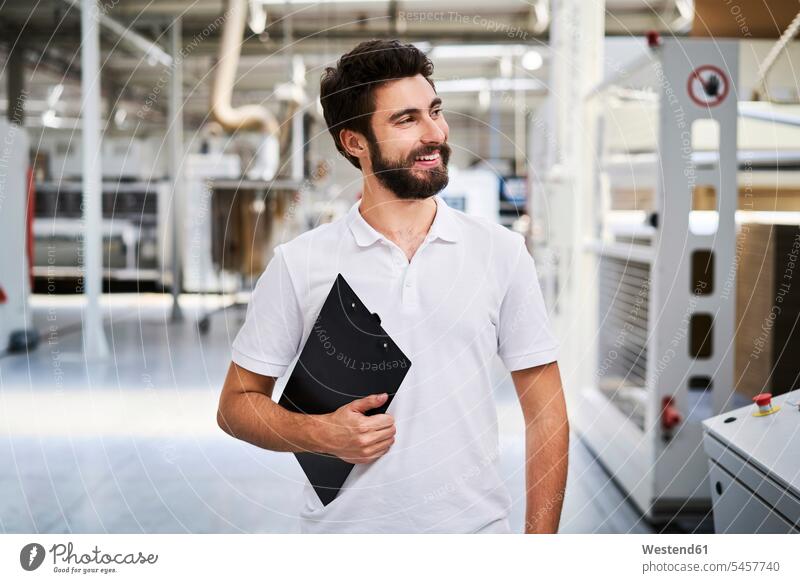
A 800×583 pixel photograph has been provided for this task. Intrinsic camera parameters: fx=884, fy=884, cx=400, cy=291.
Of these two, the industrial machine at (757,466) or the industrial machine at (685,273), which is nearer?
the industrial machine at (757,466)

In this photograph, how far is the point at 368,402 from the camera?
1.32 meters

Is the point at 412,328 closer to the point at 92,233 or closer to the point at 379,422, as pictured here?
the point at 379,422

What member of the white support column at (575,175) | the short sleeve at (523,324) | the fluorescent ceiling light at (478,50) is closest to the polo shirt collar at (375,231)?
the short sleeve at (523,324)

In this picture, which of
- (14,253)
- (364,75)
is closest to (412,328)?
(364,75)

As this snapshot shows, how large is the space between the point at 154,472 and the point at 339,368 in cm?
175

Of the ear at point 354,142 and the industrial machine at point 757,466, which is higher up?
the ear at point 354,142

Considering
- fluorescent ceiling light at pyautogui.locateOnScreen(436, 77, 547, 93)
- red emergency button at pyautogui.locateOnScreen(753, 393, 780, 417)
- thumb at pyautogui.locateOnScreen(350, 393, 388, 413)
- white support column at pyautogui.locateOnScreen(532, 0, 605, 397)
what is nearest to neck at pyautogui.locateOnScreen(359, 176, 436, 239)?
thumb at pyautogui.locateOnScreen(350, 393, 388, 413)

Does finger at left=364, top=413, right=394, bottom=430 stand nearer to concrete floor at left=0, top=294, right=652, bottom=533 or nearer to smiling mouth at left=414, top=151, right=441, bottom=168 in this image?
smiling mouth at left=414, top=151, right=441, bottom=168

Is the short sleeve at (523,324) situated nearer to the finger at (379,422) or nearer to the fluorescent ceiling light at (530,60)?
the finger at (379,422)

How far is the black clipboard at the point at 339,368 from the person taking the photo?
4.25 feet

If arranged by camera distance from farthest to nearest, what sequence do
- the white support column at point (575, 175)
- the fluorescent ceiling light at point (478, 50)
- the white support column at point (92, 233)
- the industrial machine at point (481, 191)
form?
the industrial machine at point (481, 191) → the fluorescent ceiling light at point (478, 50) → the white support column at point (92, 233) → the white support column at point (575, 175)

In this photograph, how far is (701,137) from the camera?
308cm

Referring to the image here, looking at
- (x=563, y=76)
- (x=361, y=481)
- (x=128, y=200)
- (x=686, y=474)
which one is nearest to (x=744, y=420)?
(x=361, y=481)

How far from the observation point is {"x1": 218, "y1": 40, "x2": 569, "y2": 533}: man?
128 cm
